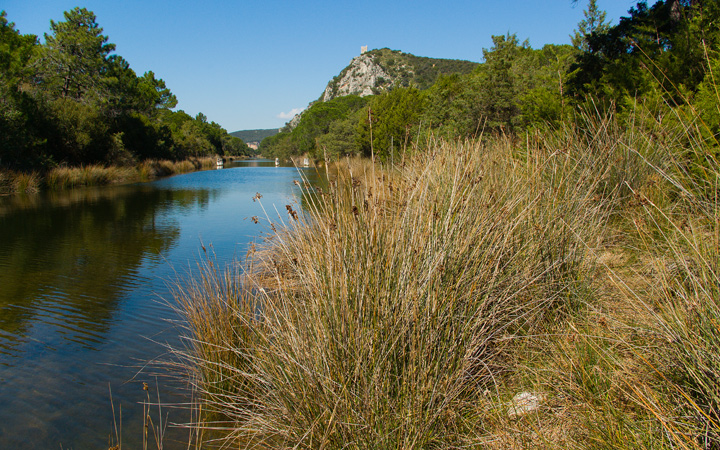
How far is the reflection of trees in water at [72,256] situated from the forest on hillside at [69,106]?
13.1 ft

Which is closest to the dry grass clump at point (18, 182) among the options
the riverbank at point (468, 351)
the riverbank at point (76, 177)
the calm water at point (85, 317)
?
the riverbank at point (76, 177)

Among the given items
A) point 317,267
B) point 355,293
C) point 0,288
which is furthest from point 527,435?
point 0,288

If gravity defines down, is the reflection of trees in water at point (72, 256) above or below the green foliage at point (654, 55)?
below

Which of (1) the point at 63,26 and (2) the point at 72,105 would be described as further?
(1) the point at 63,26

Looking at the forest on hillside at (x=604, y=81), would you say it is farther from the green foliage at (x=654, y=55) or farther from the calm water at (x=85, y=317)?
the calm water at (x=85, y=317)

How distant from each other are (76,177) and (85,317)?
1559cm

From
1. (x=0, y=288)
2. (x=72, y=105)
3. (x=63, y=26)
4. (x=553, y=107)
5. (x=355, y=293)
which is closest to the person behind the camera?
(x=355, y=293)

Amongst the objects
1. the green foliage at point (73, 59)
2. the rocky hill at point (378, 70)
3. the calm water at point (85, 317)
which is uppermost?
the rocky hill at point (378, 70)

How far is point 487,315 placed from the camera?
7.54 ft

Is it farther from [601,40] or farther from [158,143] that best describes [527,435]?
[158,143]

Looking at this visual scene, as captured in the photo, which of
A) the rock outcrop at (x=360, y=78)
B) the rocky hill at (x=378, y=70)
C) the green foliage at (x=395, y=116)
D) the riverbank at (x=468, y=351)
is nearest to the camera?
the riverbank at (x=468, y=351)

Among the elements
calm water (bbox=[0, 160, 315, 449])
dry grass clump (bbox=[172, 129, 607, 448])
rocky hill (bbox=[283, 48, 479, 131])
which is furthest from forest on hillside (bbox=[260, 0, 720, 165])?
rocky hill (bbox=[283, 48, 479, 131])

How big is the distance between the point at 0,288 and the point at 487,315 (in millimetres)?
5708

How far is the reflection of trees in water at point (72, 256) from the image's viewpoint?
14.5 feet
